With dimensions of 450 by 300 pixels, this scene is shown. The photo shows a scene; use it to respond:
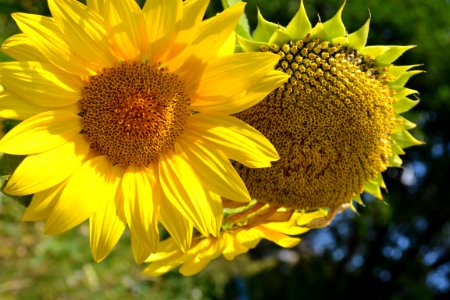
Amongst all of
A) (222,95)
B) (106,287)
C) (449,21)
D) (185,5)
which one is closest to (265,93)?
(222,95)

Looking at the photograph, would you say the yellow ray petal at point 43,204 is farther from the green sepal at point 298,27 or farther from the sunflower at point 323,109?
the green sepal at point 298,27

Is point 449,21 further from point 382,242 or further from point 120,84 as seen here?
point 120,84

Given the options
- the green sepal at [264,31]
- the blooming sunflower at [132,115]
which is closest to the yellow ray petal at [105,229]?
the blooming sunflower at [132,115]

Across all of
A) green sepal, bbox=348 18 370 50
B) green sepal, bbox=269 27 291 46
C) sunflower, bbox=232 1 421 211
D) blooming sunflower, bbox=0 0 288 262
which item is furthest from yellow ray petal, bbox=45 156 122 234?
green sepal, bbox=348 18 370 50

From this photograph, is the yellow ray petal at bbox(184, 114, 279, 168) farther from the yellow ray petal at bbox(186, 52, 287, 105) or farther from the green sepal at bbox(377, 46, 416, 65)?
the green sepal at bbox(377, 46, 416, 65)

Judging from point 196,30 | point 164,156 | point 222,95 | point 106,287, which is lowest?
point 106,287

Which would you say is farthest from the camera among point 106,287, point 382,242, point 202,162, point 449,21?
point 382,242
